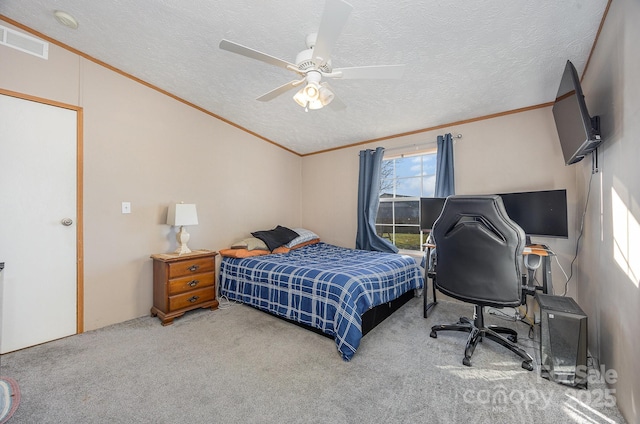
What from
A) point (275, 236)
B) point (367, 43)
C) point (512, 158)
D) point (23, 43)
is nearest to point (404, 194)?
point (512, 158)

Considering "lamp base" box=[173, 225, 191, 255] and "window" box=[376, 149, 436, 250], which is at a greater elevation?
"window" box=[376, 149, 436, 250]

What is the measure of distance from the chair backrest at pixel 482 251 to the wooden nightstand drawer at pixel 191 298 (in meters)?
2.43

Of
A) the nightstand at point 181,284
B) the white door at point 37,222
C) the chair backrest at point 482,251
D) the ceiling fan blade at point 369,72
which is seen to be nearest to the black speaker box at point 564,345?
the chair backrest at point 482,251

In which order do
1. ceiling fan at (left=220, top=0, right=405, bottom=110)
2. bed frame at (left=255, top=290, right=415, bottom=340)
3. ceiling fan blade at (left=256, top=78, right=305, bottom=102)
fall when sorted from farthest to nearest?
bed frame at (left=255, top=290, right=415, bottom=340)
ceiling fan blade at (left=256, top=78, right=305, bottom=102)
ceiling fan at (left=220, top=0, right=405, bottom=110)

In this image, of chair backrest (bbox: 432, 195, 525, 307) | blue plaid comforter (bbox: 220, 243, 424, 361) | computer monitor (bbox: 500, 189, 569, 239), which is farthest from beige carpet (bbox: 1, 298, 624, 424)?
computer monitor (bbox: 500, 189, 569, 239)

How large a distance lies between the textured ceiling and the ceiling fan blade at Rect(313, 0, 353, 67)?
430mm

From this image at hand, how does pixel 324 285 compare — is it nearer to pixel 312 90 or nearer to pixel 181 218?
pixel 312 90

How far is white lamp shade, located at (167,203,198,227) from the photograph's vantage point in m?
2.67

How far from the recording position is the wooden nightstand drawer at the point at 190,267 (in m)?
2.55

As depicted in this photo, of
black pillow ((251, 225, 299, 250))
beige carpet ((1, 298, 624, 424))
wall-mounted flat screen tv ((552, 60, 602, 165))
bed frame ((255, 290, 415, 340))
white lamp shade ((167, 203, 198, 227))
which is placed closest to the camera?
beige carpet ((1, 298, 624, 424))

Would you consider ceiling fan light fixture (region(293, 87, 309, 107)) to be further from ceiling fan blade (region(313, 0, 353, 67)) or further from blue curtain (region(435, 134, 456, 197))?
blue curtain (region(435, 134, 456, 197))

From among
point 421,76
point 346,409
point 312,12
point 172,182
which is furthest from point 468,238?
point 172,182

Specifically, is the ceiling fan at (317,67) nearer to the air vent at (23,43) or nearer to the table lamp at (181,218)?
the table lamp at (181,218)

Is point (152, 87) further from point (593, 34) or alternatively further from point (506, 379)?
point (506, 379)
